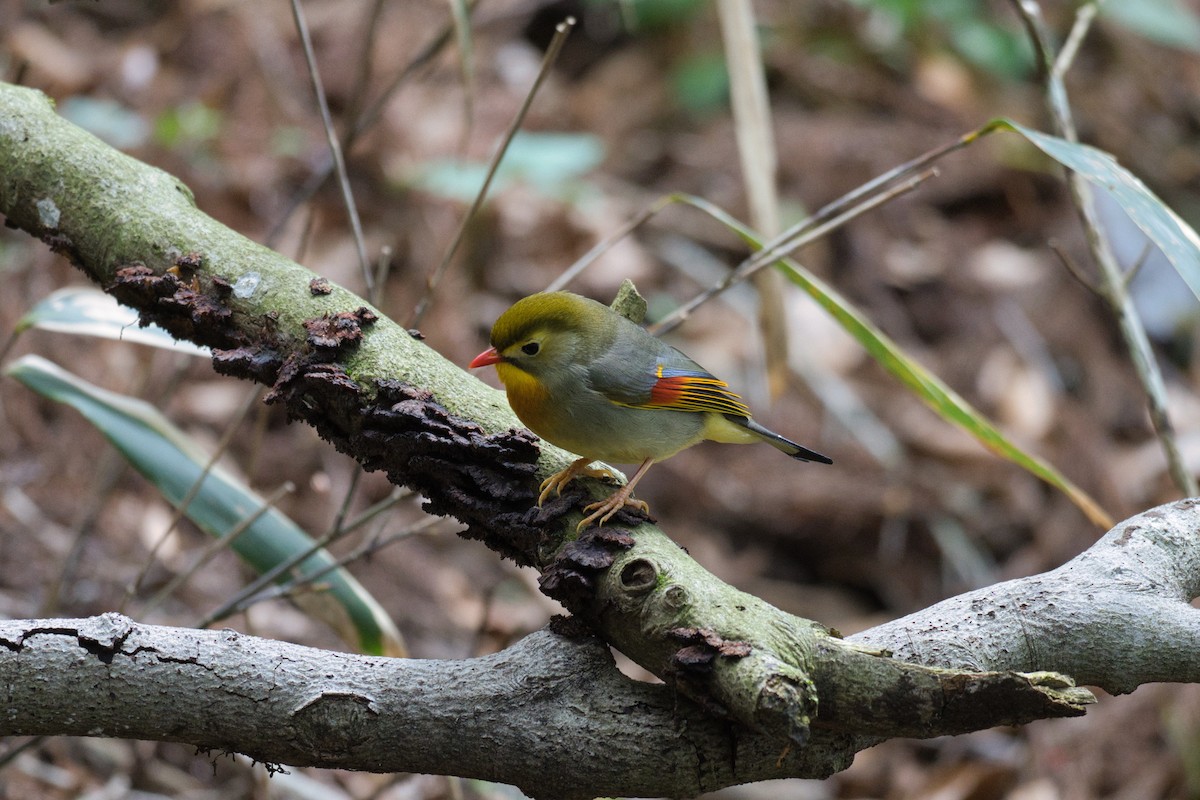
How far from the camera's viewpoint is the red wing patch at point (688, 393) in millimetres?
2682

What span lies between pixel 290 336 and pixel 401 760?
909mm

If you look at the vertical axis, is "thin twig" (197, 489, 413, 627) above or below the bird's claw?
above

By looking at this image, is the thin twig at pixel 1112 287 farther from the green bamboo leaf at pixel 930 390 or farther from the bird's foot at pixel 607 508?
the bird's foot at pixel 607 508

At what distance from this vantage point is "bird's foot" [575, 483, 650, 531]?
205cm

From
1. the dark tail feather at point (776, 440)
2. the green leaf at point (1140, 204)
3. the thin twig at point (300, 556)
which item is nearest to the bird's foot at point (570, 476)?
the thin twig at point (300, 556)

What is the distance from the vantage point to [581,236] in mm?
6055

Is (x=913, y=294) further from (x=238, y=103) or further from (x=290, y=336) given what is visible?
(x=290, y=336)

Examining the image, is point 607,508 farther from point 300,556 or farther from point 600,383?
point 300,556

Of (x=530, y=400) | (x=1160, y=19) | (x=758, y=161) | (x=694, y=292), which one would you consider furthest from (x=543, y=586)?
(x=1160, y=19)

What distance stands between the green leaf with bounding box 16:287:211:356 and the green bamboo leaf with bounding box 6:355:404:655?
128mm

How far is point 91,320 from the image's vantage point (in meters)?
2.71

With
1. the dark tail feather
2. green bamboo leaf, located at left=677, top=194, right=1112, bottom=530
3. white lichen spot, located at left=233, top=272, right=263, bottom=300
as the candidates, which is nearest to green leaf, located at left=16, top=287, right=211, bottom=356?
white lichen spot, located at left=233, top=272, right=263, bottom=300

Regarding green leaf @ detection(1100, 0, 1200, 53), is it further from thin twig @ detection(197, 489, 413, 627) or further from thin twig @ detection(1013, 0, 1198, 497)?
thin twig @ detection(197, 489, 413, 627)

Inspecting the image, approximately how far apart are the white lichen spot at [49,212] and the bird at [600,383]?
980 millimetres
